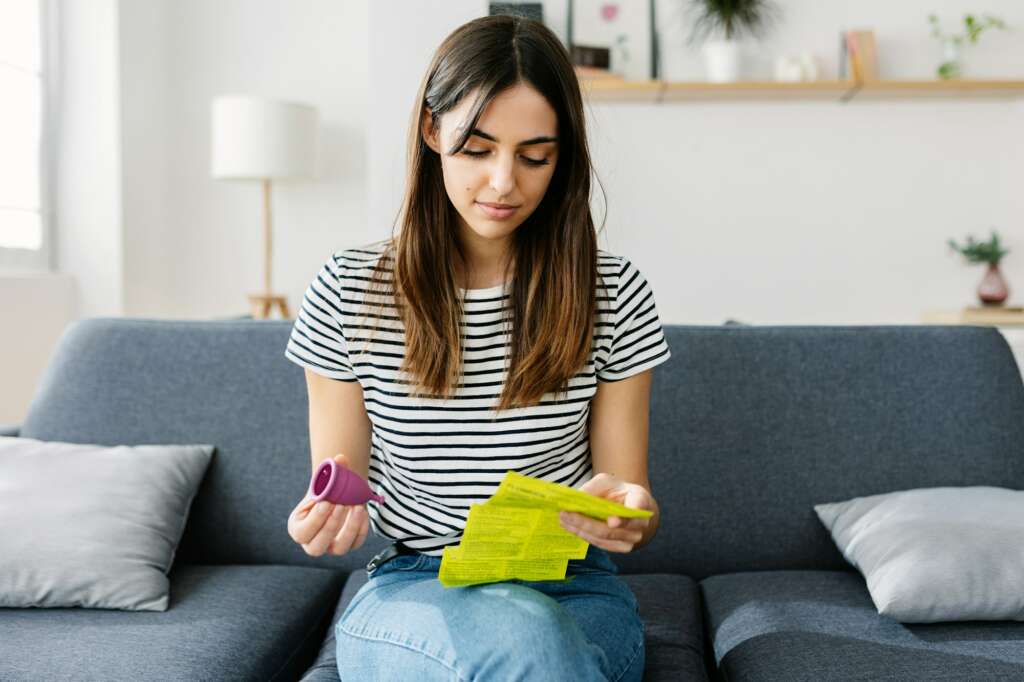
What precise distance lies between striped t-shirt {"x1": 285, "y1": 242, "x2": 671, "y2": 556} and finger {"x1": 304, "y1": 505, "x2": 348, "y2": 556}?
0.22m

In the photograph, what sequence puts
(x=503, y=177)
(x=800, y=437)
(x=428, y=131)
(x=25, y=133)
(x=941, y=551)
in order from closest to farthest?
(x=503, y=177) → (x=428, y=131) → (x=941, y=551) → (x=800, y=437) → (x=25, y=133)

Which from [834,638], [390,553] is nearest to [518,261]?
[390,553]

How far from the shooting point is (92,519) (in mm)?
1630

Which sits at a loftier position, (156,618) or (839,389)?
(839,389)

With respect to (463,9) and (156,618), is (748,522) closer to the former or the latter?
(156,618)

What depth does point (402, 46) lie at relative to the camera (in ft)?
12.7

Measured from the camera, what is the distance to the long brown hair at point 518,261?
134cm

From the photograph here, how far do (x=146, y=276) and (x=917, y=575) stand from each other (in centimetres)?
373

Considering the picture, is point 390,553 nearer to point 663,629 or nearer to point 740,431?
point 663,629

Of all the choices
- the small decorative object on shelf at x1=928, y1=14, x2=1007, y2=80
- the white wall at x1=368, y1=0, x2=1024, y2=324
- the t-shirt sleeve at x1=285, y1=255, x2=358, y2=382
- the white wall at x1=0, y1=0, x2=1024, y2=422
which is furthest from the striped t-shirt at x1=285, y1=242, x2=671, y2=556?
the small decorative object on shelf at x1=928, y1=14, x2=1007, y2=80

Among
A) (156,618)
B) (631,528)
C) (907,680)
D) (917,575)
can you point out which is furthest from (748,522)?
(156,618)

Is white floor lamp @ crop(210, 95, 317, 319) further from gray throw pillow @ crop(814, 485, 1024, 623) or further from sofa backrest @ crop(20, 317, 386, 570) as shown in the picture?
gray throw pillow @ crop(814, 485, 1024, 623)

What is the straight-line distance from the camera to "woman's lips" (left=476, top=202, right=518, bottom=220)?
1317 millimetres

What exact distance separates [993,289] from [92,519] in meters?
3.73
